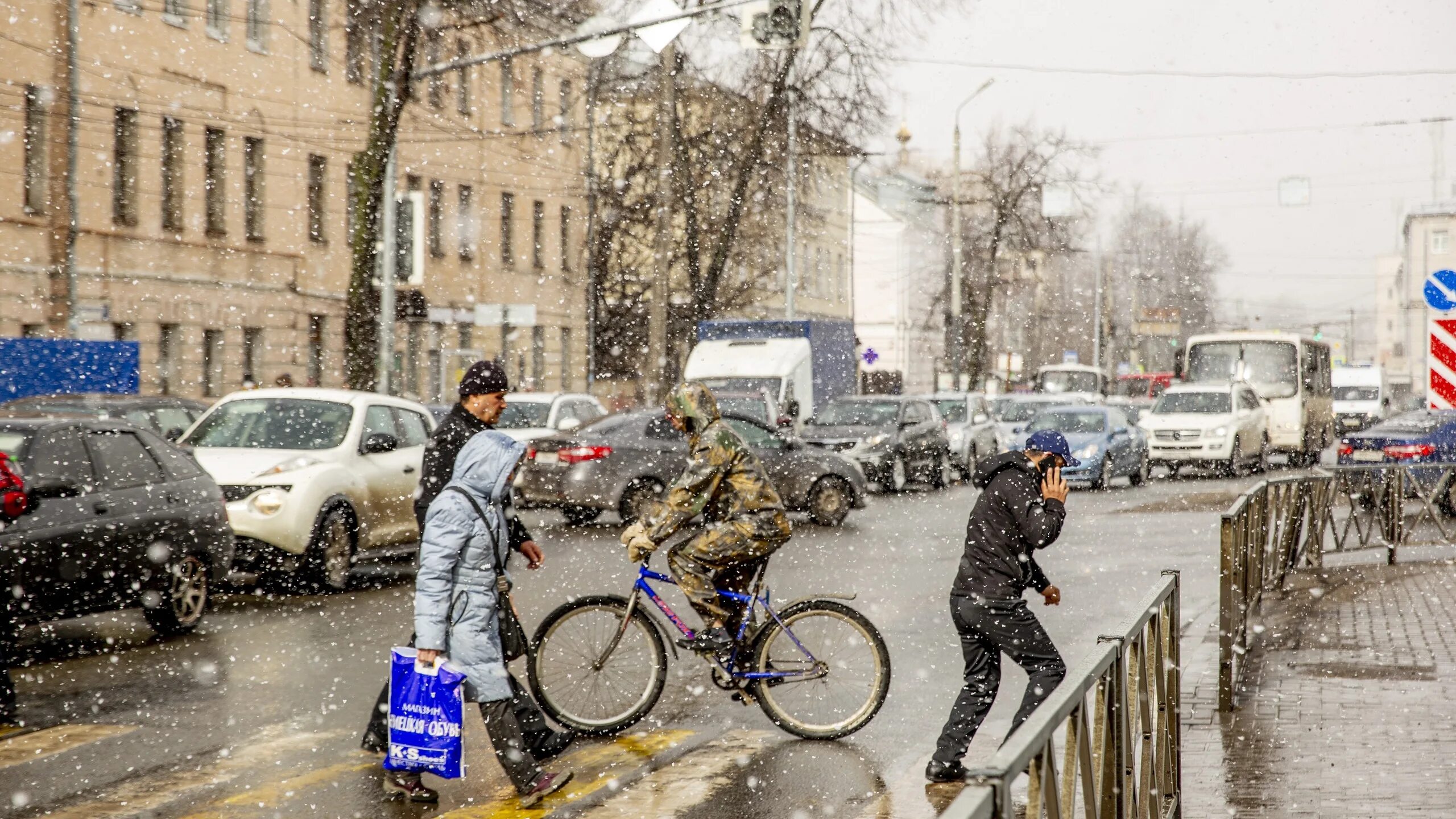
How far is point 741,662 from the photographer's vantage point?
8234mm

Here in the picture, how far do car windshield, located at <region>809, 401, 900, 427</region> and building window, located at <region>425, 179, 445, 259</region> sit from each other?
15609 millimetres

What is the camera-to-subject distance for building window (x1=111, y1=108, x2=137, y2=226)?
30.7 metres

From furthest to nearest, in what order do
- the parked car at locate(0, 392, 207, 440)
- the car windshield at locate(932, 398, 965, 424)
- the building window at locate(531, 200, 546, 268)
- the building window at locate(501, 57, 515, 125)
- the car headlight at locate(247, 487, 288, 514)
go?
the building window at locate(531, 200, 546, 268), the building window at locate(501, 57, 515, 125), the car windshield at locate(932, 398, 965, 424), the parked car at locate(0, 392, 207, 440), the car headlight at locate(247, 487, 288, 514)

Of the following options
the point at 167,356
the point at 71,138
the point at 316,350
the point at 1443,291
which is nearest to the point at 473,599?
the point at 1443,291

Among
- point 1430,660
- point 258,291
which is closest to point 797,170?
point 258,291

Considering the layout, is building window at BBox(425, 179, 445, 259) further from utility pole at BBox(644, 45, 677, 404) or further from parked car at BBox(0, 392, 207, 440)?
parked car at BBox(0, 392, 207, 440)

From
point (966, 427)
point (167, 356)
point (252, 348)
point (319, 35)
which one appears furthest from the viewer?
point (319, 35)

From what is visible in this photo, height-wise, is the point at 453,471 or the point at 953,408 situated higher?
the point at 453,471

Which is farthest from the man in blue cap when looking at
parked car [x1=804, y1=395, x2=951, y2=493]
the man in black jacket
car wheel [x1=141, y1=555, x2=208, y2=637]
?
parked car [x1=804, y1=395, x2=951, y2=493]

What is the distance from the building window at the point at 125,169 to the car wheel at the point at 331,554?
59.2 ft

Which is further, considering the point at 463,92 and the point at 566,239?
the point at 566,239

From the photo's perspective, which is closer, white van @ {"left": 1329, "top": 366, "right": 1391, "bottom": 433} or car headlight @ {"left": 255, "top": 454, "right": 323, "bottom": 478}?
car headlight @ {"left": 255, "top": 454, "right": 323, "bottom": 478}

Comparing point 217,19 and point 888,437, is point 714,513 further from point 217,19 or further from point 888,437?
point 217,19

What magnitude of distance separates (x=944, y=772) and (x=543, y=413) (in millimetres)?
18971
